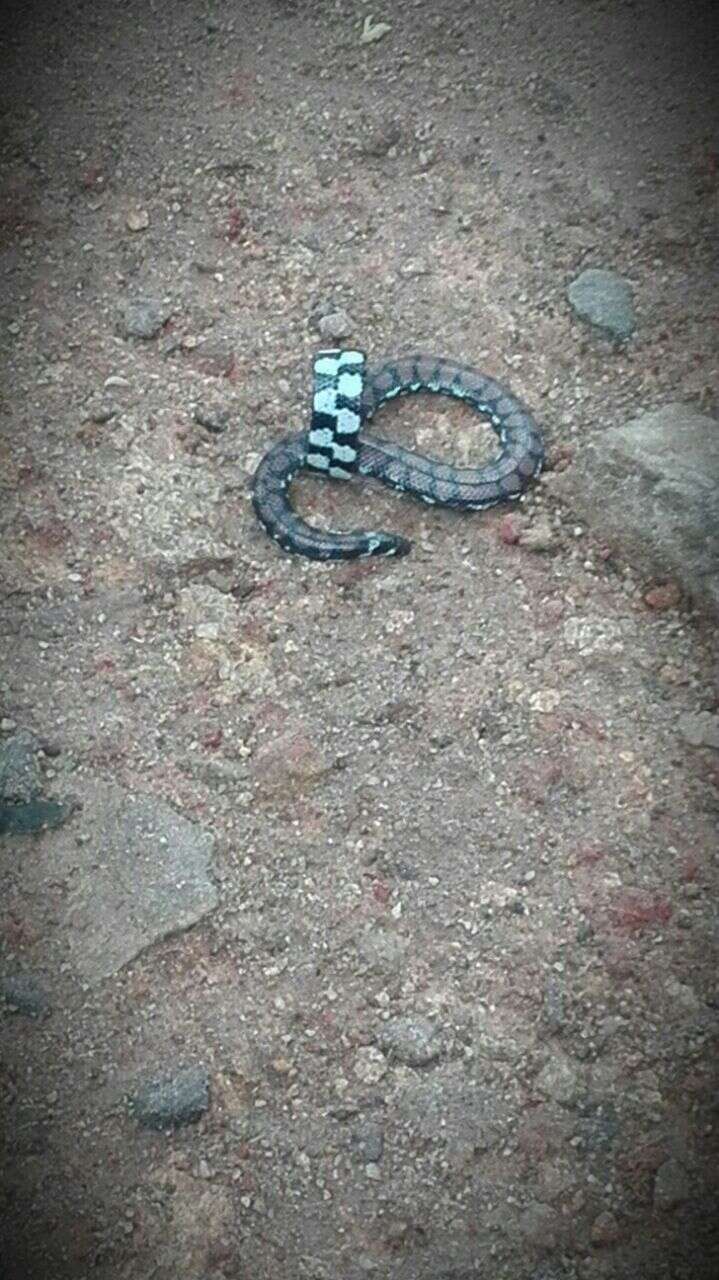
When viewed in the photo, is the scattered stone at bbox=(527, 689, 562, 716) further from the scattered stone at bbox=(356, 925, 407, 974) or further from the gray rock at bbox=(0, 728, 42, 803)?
the gray rock at bbox=(0, 728, 42, 803)

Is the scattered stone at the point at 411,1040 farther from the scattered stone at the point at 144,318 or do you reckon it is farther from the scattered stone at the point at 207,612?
the scattered stone at the point at 144,318

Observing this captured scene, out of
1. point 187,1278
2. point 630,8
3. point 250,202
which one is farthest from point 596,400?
point 187,1278

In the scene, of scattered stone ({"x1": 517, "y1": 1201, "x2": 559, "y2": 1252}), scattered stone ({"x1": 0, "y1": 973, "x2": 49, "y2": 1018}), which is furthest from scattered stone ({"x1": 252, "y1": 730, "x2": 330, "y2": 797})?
scattered stone ({"x1": 517, "y1": 1201, "x2": 559, "y2": 1252})

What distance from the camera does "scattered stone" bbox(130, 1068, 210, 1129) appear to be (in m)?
4.98

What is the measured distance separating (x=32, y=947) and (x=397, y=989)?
5.28 ft

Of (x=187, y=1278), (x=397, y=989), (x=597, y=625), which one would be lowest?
(x=187, y=1278)

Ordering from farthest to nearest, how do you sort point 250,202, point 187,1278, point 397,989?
point 250,202, point 397,989, point 187,1278

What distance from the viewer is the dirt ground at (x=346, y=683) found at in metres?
4.90

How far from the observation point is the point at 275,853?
18.4 feet

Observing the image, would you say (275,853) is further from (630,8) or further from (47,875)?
(630,8)

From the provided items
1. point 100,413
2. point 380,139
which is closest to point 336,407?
point 100,413

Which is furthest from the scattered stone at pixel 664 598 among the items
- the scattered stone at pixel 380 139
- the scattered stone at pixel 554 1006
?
the scattered stone at pixel 380 139

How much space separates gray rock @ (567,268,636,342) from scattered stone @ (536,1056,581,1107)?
13.6ft

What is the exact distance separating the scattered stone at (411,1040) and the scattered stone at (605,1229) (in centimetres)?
88
